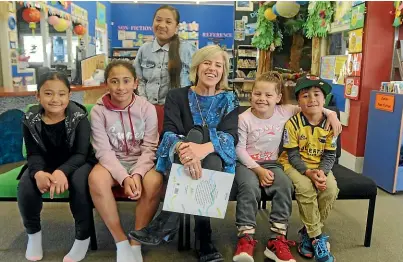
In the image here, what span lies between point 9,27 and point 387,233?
5.84 m

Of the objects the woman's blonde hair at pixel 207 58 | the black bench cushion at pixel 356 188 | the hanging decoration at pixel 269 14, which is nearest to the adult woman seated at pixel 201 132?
the woman's blonde hair at pixel 207 58

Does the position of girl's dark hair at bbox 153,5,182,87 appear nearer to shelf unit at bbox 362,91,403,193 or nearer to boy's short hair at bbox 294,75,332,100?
boy's short hair at bbox 294,75,332,100

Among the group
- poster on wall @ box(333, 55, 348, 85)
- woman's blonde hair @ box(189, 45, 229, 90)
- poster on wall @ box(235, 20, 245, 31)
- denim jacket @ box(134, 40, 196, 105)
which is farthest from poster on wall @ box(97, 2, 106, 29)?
woman's blonde hair @ box(189, 45, 229, 90)

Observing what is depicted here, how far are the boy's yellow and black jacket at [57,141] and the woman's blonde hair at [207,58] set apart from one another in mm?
661

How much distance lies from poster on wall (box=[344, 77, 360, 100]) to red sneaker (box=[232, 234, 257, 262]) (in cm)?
221

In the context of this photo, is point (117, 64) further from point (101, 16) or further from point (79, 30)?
point (101, 16)

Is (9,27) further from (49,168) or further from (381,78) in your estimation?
(381,78)

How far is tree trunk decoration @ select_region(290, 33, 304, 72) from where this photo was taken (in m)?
5.29

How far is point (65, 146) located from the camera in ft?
6.51

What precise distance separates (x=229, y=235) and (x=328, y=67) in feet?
8.80

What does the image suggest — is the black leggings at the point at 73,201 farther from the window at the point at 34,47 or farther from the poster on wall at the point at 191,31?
the poster on wall at the point at 191,31

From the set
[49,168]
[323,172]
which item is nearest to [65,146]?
[49,168]

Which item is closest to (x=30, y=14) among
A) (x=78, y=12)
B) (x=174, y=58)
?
(x=78, y=12)

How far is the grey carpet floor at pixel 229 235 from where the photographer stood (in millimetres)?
2016
